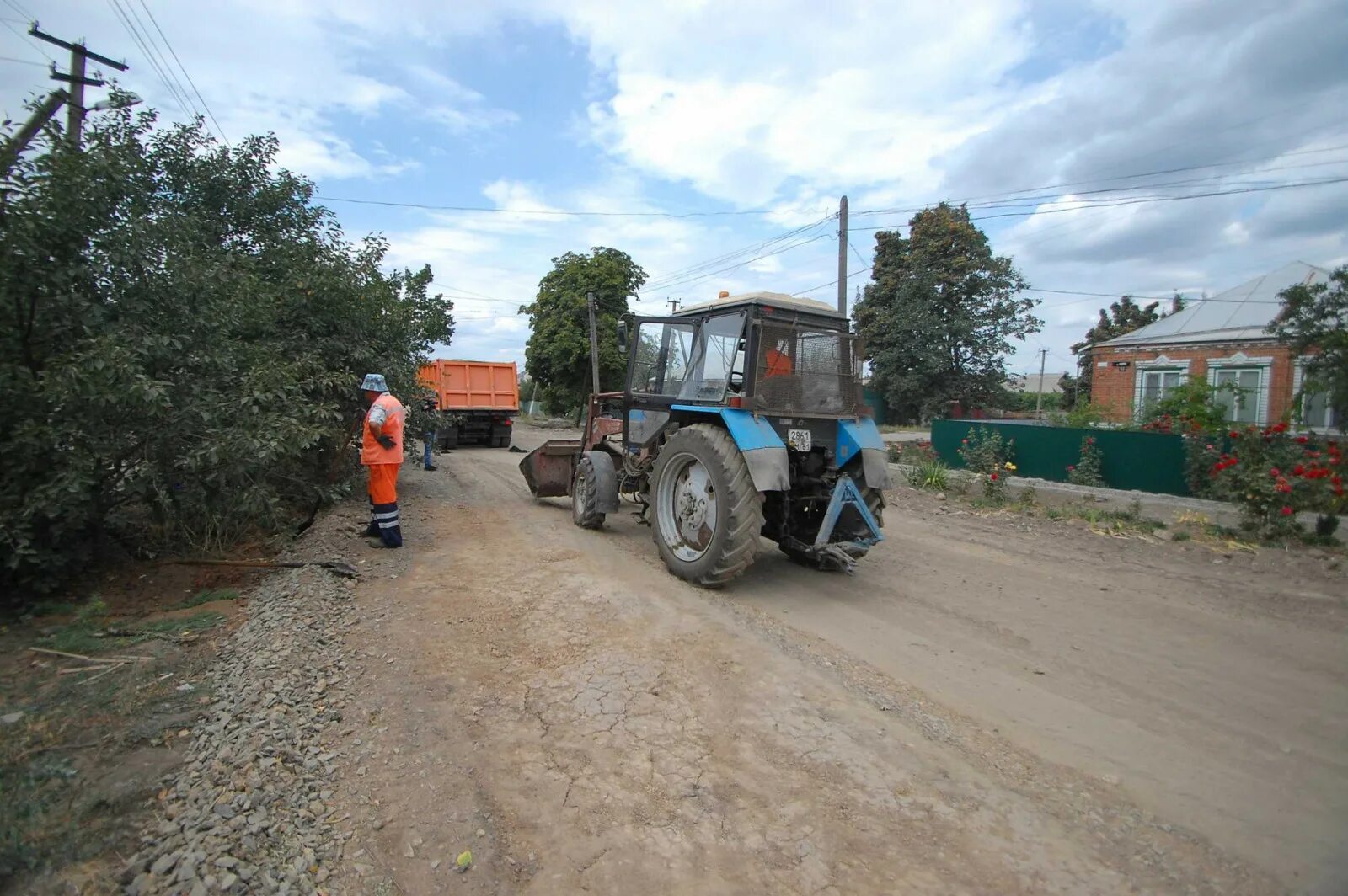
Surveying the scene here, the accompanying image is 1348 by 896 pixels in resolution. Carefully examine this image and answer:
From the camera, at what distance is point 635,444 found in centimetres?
780

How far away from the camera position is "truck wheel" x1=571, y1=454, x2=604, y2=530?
313 inches


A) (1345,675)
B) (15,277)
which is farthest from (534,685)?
(1345,675)

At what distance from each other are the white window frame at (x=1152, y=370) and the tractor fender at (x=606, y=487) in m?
16.4

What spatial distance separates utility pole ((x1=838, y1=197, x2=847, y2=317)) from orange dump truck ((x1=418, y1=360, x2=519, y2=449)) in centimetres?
884

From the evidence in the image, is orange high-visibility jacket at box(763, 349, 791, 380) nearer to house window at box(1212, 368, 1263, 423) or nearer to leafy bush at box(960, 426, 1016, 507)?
leafy bush at box(960, 426, 1016, 507)

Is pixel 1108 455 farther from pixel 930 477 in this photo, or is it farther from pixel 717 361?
pixel 717 361

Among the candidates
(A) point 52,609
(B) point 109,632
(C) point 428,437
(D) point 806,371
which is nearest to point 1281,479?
(D) point 806,371

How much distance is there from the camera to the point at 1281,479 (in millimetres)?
7738

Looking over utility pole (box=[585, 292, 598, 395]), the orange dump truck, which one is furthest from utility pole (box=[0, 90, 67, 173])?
utility pole (box=[585, 292, 598, 395])

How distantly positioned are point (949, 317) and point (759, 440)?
67.6ft

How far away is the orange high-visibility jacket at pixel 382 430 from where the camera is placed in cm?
681

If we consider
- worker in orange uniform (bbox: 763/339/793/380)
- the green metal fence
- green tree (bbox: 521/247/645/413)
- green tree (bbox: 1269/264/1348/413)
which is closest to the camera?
worker in orange uniform (bbox: 763/339/793/380)

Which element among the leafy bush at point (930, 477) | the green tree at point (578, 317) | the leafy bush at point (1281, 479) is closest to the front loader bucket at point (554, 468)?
the leafy bush at point (930, 477)

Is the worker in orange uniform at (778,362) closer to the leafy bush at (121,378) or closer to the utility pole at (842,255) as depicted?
the leafy bush at (121,378)
